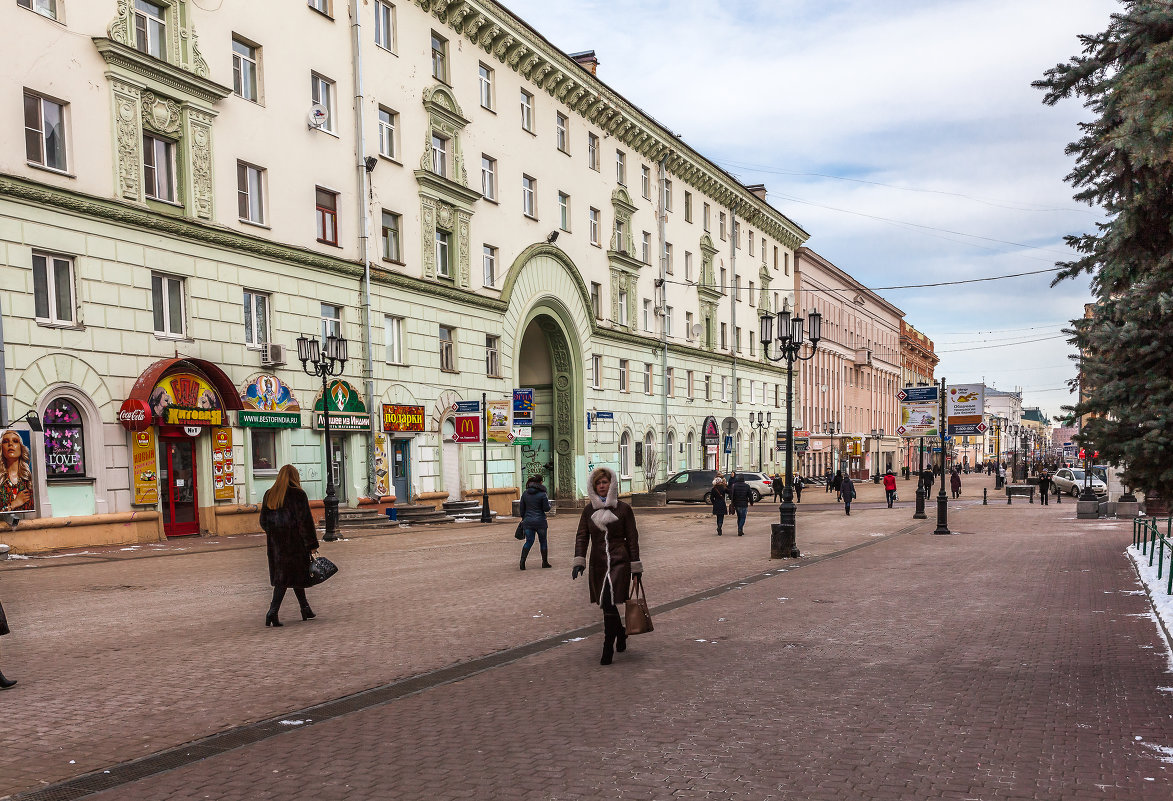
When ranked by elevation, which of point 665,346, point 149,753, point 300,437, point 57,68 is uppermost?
point 57,68

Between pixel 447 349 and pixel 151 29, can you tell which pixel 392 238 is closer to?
pixel 447 349

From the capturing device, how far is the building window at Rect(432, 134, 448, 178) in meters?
32.4

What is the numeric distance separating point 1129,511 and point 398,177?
85.0ft

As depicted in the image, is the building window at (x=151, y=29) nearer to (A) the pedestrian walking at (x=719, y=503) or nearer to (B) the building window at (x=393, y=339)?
(B) the building window at (x=393, y=339)

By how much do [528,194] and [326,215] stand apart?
1236 centimetres

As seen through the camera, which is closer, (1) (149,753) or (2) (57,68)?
(1) (149,753)

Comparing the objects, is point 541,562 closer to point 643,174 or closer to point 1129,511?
point 1129,511

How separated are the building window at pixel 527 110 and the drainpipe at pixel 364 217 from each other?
410 inches

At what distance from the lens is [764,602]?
12281 mm

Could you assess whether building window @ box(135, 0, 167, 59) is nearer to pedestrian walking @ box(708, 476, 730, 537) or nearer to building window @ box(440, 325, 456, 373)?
building window @ box(440, 325, 456, 373)

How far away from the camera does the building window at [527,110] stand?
125ft

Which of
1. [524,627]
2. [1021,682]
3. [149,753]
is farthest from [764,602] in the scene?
[149,753]

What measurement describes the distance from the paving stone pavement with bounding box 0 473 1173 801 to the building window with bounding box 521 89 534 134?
27645mm

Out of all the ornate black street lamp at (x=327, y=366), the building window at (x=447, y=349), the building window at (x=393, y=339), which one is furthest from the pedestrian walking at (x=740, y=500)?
the building window at (x=447, y=349)
